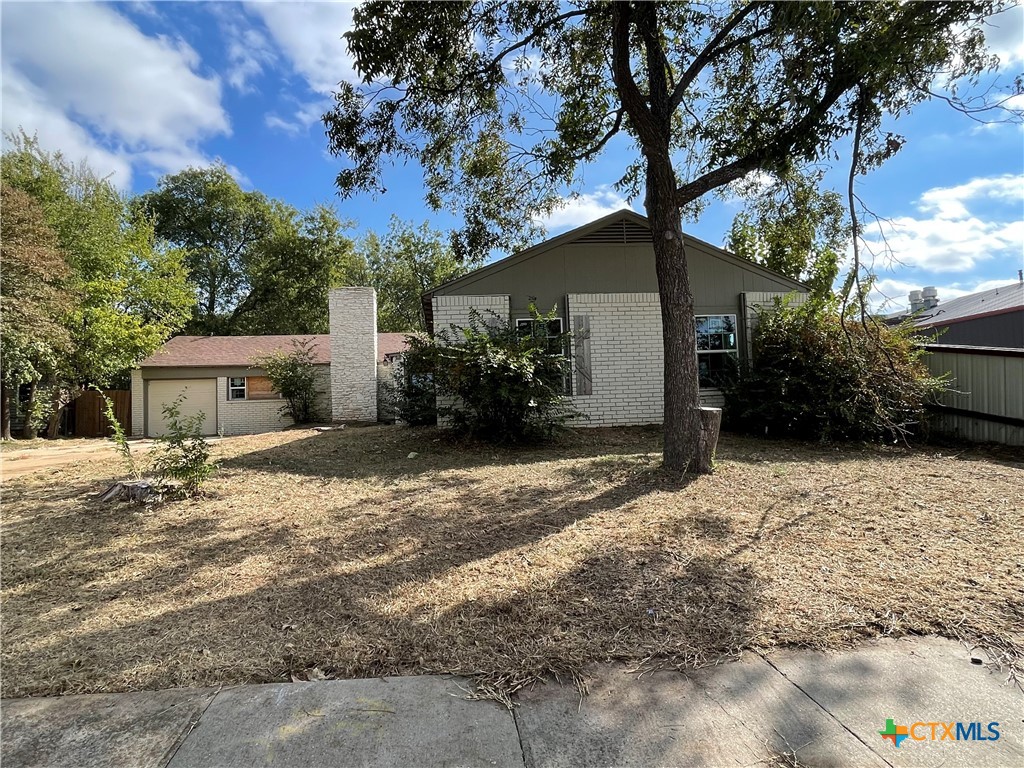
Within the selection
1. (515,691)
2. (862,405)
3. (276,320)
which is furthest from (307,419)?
(515,691)

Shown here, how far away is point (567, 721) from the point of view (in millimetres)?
2061

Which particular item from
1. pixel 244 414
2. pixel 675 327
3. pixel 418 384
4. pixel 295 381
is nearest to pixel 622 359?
pixel 418 384

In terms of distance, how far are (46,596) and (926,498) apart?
7.03 m

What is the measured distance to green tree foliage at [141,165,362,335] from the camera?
84.6ft

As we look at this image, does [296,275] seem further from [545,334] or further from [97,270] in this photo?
[545,334]

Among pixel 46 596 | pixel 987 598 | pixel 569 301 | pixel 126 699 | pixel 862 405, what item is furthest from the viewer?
pixel 569 301

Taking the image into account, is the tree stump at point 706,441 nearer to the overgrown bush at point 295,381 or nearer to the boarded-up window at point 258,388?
the overgrown bush at point 295,381

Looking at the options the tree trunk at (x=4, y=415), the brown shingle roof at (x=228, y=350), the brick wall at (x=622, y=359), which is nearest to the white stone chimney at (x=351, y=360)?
the brown shingle roof at (x=228, y=350)

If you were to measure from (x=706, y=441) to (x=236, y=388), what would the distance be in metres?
17.3

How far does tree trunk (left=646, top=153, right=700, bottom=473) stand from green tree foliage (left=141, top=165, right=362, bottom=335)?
22.7 meters

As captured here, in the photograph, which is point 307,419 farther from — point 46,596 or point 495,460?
point 46,596

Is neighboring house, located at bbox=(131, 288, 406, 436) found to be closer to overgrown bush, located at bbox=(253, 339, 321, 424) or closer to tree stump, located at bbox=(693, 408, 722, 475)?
overgrown bush, located at bbox=(253, 339, 321, 424)

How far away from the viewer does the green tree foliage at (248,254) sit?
1015 inches

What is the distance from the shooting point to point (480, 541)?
13.3ft
